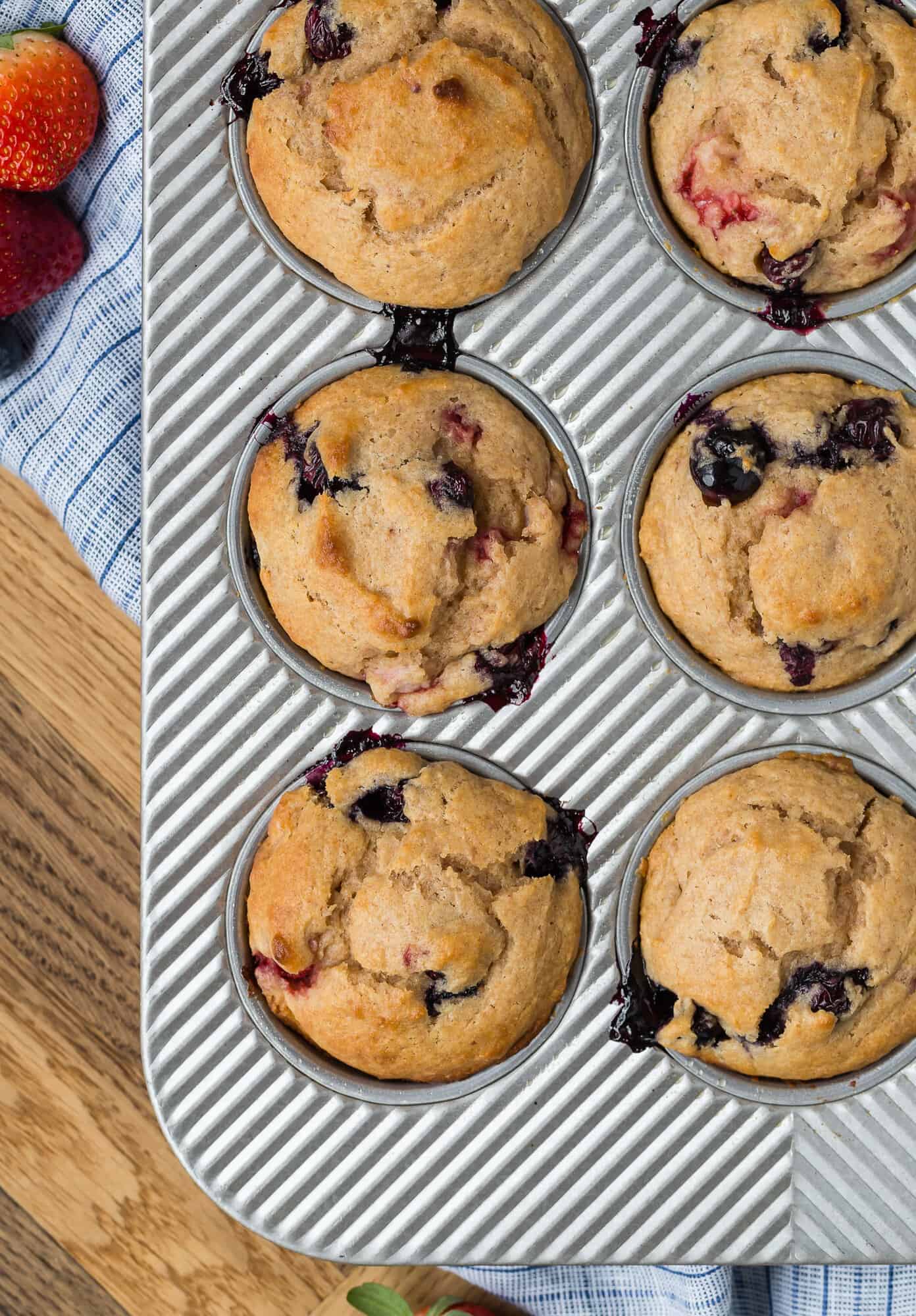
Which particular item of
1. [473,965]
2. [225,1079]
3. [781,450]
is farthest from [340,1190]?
[781,450]

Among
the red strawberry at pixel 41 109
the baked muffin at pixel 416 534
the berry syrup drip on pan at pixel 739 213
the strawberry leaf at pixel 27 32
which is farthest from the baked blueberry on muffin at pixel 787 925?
the strawberry leaf at pixel 27 32

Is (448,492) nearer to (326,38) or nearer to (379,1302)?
(326,38)

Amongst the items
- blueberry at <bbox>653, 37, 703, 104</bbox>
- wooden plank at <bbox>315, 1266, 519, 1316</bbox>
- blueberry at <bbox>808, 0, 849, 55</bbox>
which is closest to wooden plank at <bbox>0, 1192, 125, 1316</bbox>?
wooden plank at <bbox>315, 1266, 519, 1316</bbox>

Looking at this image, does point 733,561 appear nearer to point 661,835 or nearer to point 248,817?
point 661,835

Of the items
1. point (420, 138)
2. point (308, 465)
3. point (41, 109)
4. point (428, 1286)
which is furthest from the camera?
point (428, 1286)

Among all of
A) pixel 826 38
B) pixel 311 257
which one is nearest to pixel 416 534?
pixel 311 257

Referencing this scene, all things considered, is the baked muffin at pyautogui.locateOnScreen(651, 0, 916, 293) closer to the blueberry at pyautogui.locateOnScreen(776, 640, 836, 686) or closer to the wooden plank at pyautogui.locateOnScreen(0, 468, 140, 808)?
the blueberry at pyautogui.locateOnScreen(776, 640, 836, 686)
